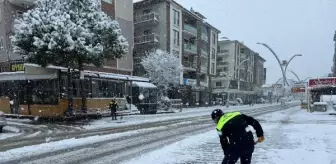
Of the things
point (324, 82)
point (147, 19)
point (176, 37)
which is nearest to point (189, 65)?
point (176, 37)

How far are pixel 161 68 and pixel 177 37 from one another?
9.94 metres

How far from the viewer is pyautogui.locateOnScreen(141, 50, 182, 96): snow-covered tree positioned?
4109cm

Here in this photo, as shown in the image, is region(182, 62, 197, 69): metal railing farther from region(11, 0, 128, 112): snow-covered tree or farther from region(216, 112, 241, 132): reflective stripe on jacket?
region(216, 112, 241, 132): reflective stripe on jacket

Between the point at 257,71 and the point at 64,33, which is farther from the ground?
the point at 257,71

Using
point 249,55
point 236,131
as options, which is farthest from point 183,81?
point 249,55

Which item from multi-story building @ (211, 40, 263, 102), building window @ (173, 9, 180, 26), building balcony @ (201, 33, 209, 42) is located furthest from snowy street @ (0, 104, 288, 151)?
multi-story building @ (211, 40, 263, 102)

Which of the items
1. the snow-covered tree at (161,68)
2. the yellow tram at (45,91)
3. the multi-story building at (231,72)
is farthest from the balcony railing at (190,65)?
the yellow tram at (45,91)

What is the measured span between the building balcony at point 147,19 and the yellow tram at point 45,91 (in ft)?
63.0

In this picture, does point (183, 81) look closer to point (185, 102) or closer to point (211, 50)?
point (185, 102)

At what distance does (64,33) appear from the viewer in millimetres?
21297

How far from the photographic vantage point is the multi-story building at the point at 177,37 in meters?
46.5

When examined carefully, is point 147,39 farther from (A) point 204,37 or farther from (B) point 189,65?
(A) point 204,37

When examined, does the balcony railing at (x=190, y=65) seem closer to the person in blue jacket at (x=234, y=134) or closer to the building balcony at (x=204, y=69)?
the building balcony at (x=204, y=69)

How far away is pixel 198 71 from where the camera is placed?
5666cm
